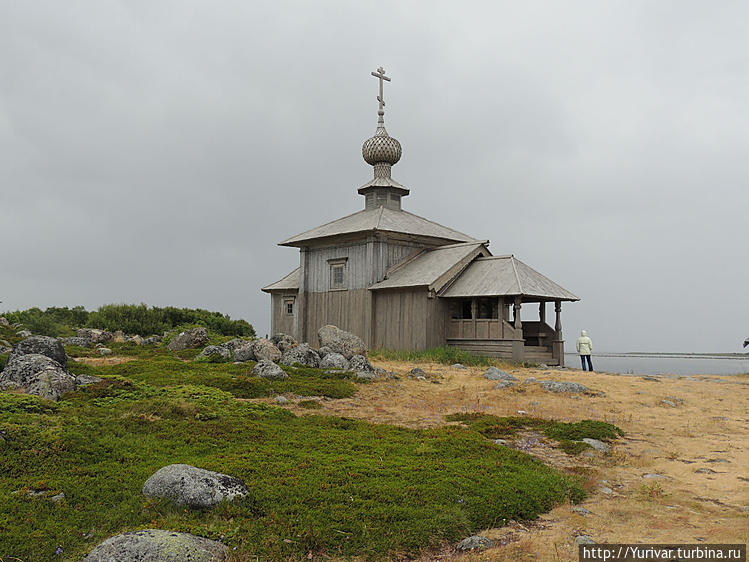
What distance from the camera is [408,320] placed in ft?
84.2

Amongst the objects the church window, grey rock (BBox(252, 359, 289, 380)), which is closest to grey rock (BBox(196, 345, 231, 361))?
grey rock (BBox(252, 359, 289, 380))

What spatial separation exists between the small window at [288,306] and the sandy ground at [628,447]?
Answer: 45.1 ft

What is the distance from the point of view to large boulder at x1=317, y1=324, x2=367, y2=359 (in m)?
20.1

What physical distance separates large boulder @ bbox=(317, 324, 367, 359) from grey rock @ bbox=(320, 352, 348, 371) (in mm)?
1563

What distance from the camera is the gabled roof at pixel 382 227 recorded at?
28.1 meters

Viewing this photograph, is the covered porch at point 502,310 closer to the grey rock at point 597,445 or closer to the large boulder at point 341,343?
the large boulder at point 341,343

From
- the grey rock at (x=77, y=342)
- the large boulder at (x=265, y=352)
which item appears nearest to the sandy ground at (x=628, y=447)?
the large boulder at (x=265, y=352)

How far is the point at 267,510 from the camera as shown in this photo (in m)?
6.50

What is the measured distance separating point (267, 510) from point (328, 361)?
37.7 feet

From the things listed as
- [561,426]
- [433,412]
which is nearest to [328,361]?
[433,412]

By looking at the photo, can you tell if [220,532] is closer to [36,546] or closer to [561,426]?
[36,546]

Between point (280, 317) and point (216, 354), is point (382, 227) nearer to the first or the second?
point (280, 317)

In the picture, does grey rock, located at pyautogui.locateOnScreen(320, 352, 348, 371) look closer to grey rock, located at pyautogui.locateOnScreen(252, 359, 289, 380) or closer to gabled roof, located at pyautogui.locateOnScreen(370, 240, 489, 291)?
grey rock, located at pyautogui.locateOnScreen(252, 359, 289, 380)

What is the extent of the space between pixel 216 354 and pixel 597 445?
11.7 metres
